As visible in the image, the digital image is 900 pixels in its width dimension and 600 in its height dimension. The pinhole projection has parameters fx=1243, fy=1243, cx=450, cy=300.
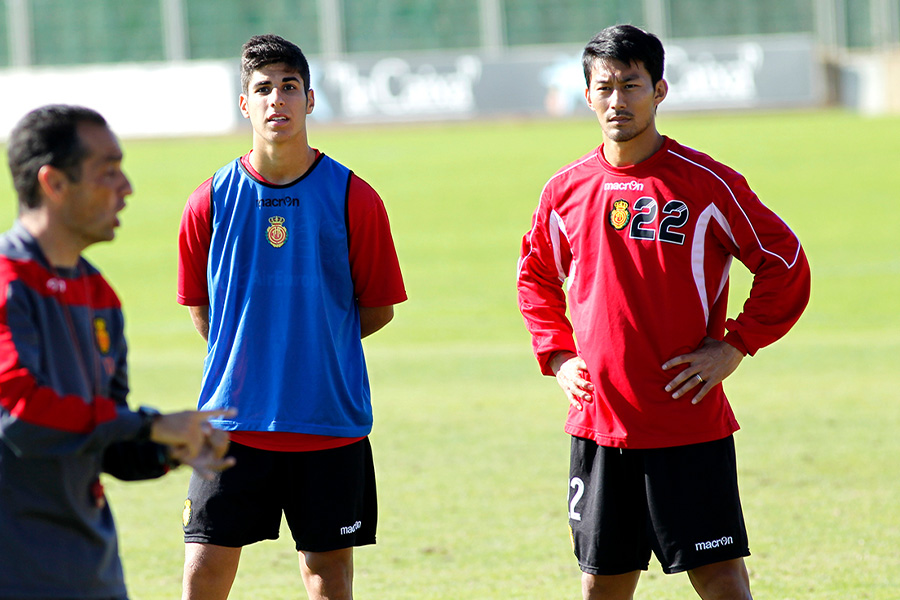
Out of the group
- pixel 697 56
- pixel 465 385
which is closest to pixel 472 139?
pixel 697 56

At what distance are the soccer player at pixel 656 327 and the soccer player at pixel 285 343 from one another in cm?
81

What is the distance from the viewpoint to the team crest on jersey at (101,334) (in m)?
3.13

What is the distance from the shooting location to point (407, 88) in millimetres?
38906

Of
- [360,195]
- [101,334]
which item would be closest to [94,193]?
[101,334]

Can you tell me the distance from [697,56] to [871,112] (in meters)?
5.92

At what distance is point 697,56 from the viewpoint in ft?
124

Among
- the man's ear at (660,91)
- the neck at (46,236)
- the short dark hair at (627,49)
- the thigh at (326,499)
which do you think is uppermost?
the short dark hair at (627,49)

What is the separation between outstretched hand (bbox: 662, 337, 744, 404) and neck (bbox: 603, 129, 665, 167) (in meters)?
0.71

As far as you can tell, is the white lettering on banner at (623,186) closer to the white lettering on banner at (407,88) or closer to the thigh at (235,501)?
the thigh at (235,501)

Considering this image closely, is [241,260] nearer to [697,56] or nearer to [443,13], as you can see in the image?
[697,56]

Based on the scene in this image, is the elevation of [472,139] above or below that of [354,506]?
above

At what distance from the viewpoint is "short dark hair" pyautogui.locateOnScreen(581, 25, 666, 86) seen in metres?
4.29

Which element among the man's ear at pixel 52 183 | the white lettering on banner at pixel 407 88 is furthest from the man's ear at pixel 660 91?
the white lettering on banner at pixel 407 88

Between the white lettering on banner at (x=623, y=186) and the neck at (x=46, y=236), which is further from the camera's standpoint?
the white lettering on banner at (x=623, y=186)
